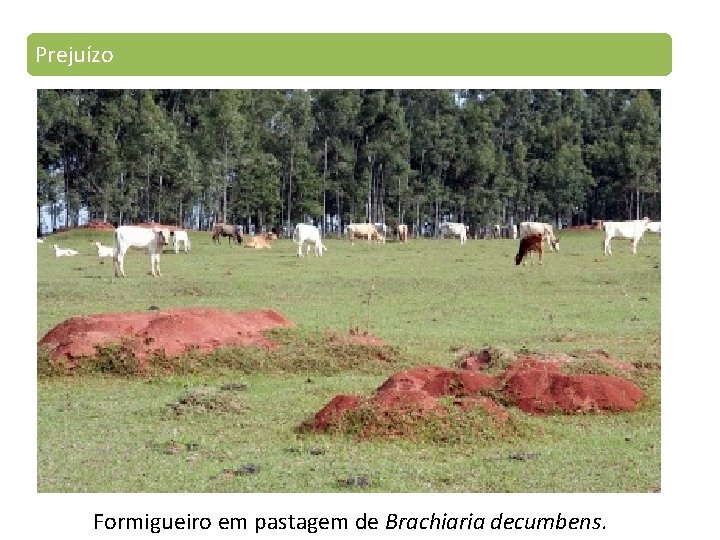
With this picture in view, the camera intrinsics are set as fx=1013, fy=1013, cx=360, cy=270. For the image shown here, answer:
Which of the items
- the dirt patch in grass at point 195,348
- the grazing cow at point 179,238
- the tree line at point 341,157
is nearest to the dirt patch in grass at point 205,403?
the dirt patch in grass at point 195,348

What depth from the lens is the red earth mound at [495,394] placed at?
10.1 meters

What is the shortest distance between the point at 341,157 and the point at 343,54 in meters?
51.5

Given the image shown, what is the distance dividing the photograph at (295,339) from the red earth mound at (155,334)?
3cm

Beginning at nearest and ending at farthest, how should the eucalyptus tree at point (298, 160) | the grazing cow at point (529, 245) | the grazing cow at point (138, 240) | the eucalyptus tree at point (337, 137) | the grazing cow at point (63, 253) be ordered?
1. the grazing cow at point (138, 240)
2. the grazing cow at point (529, 245)
3. the grazing cow at point (63, 253)
4. the eucalyptus tree at point (298, 160)
5. the eucalyptus tree at point (337, 137)

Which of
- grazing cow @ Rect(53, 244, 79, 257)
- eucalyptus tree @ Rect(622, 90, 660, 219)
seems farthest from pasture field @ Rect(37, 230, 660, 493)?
eucalyptus tree @ Rect(622, 90, 660, 219)

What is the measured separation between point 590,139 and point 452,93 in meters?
11.2

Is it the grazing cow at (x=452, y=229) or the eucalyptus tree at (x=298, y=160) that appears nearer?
the grazing cow at (x=452, y=229)

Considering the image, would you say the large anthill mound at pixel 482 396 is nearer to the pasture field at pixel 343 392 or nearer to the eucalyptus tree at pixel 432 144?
the pasture field at pixel 343 392

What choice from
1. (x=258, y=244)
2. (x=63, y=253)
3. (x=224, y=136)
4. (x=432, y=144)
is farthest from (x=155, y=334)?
(x=432, y=144)

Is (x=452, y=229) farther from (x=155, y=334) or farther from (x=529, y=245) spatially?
(x=155, y=334)

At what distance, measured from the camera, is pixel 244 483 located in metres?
8.48

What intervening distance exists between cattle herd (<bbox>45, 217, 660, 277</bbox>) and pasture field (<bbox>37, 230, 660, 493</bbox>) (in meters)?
1.03

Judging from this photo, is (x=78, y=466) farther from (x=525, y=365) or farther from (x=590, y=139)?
(x=590, y=139)

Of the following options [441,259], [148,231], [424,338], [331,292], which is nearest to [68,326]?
[424,338]
